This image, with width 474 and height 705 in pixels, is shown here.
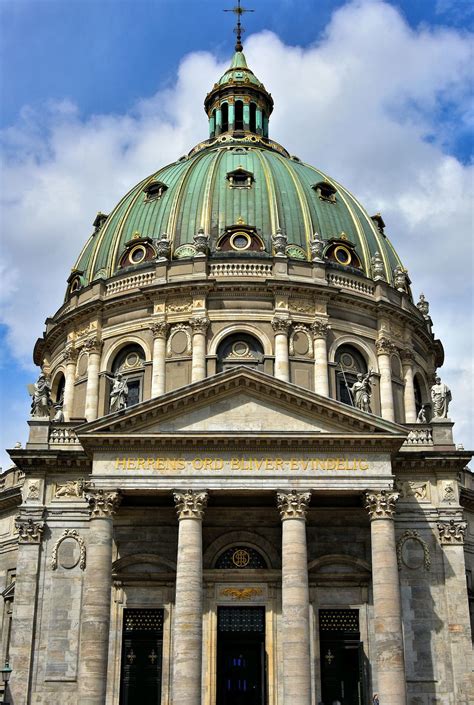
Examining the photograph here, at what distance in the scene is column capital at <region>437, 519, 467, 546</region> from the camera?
116ft

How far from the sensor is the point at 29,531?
35.5 m

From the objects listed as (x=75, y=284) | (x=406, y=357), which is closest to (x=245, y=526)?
(x=406, y=357)

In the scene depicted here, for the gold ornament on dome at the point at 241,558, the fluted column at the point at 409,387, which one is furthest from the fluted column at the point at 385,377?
the gold ornament on dome at the point at 241,558

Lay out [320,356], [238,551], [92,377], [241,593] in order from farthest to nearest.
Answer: [92,377] → [320,356] → [238,551] → [241,593]

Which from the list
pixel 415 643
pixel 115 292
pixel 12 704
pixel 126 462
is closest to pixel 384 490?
pixel 415 643

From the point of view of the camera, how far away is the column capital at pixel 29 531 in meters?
35.5

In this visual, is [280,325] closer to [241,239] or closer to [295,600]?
[241,239]

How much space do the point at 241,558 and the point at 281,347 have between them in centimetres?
1140

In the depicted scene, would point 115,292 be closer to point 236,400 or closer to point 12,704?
point 236,400

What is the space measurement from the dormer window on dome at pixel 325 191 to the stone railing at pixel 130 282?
34.3 feet

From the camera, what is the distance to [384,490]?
32875 millimetres

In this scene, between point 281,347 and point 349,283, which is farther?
point 349,283

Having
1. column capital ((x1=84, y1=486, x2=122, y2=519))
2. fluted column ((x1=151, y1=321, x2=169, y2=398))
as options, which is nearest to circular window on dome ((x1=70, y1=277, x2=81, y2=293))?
fluted column ((x1=151, y1=321, x2=169, y2=398))

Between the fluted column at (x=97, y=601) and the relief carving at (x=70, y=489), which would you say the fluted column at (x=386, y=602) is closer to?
the fluted column at (x=97, y=601)
